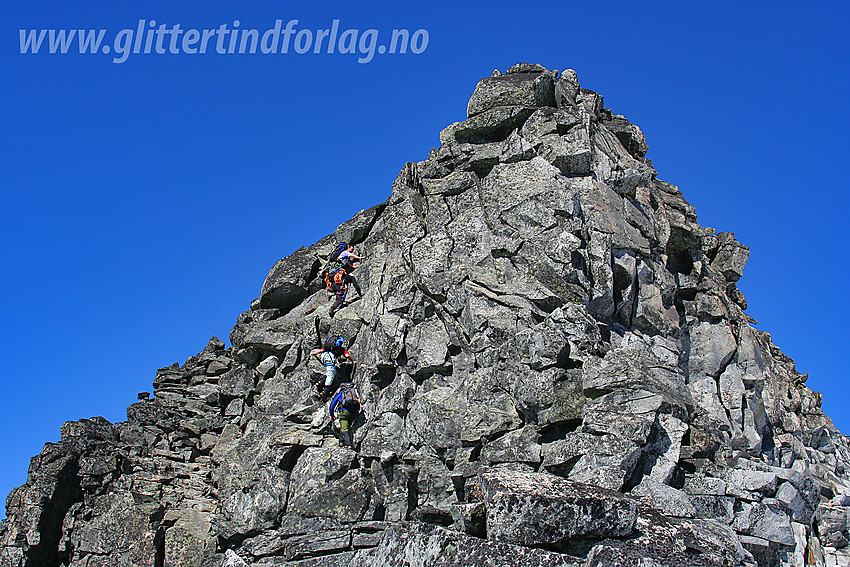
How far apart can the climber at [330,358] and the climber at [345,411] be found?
1.27 meters

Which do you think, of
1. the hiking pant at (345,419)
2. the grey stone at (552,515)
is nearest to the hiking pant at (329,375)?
the hiking pant at (345,419)


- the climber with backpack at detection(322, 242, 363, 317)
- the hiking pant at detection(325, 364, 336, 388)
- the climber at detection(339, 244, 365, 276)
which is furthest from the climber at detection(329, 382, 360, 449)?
the climber at detection(339, 244, 365, 276)

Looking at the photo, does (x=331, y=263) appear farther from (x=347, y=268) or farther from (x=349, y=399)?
(x=349, y=399)

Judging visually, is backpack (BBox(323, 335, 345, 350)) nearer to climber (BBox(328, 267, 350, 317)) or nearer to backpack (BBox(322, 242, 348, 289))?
climber (BBox(328, 267, 350, 317))

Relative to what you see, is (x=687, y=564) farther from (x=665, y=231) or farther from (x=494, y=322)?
(x=665, y=231)

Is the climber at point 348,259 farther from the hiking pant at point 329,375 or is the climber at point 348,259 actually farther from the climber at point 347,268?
the hiking pant at point 329,375

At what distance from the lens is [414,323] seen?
99.8 feet

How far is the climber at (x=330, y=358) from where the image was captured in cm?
3100

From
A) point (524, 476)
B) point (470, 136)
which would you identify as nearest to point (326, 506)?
point (524, 476)

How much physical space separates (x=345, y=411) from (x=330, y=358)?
9.55 ft

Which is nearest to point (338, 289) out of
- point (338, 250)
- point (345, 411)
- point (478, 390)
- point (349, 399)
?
point (338, 250)

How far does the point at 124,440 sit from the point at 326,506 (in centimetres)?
1704

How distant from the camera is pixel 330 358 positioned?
3114 centimetres

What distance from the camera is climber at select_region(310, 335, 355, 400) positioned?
102ft
